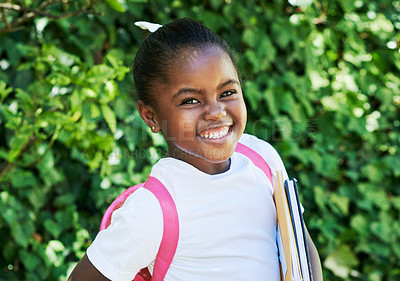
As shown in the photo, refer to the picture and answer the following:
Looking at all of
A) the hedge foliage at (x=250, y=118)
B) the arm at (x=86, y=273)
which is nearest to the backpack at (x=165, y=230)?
the arm at (x=86, y=273)

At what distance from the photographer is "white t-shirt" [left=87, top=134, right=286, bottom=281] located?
88cm

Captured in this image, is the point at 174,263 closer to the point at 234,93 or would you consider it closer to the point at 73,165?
the point at 234,93

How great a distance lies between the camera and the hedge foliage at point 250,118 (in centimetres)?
169

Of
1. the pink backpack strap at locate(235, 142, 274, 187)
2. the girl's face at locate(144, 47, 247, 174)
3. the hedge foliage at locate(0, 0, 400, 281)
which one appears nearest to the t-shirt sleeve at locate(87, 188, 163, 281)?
the girl's face at locate(144, 47, 247, 174)

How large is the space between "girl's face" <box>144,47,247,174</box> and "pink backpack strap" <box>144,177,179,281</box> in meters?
0.11

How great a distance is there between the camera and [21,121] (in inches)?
58.9

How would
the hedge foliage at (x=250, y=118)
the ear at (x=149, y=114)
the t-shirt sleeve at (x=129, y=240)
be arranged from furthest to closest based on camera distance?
the hedge foliage at (x=250, y=118), the ear at (x=149, y=114), the t-shirt sleeve at (x=129, y=240)

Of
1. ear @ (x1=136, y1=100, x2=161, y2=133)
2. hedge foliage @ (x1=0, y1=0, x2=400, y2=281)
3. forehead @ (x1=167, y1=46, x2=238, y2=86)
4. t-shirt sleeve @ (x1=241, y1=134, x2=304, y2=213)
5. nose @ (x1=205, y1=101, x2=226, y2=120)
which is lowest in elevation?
hedge foliage @ (x1=0, y1=0, x2=400, y2=281)

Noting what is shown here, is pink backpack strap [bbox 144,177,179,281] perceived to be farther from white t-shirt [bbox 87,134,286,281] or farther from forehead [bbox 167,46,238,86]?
forehead [bbox 167,46,238,86]

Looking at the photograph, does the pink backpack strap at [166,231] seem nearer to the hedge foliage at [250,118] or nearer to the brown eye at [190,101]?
the brown eye at [190,101]

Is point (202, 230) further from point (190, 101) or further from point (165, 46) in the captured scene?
point (165, 46)

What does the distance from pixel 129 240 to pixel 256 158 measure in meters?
0.38

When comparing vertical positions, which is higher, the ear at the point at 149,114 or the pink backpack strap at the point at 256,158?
the ear at the point at 149,114

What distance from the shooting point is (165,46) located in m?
0.98
